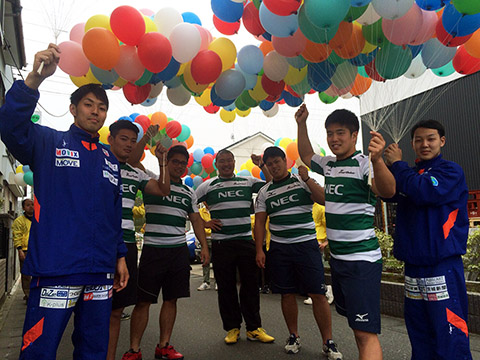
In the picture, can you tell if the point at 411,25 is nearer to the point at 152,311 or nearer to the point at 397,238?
the point at 397,238

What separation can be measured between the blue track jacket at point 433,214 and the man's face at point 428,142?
0.21 feet

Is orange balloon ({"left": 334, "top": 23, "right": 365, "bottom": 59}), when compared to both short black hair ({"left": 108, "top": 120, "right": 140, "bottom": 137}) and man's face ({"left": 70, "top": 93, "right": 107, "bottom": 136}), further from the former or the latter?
man's face ({"left": 70, "top": 93, "right": 107, "bottom": 136})

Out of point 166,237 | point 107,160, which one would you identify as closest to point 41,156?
point 107,160

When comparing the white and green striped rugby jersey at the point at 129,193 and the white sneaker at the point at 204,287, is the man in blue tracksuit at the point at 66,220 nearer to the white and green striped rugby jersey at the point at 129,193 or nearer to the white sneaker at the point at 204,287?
the white and green striped rugby jersey at the point at 129,193

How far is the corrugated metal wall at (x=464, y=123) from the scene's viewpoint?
49.2 feet

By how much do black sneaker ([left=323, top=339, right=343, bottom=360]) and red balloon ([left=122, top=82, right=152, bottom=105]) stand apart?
3221 millimetres

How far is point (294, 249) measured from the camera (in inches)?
141

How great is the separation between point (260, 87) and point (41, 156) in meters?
3.00

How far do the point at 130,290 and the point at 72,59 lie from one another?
7.62 ft

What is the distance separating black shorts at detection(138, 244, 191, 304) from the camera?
3465 mm

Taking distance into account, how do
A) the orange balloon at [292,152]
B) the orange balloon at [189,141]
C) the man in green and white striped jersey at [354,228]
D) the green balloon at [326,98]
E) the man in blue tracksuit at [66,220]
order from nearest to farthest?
the man in blue tracksuit at [66,220]
the man in green and white striped jersey at [354,228]
the green balloon at [326,98]
the orange balloon at [292,152]
the orange balloon at [189,141]

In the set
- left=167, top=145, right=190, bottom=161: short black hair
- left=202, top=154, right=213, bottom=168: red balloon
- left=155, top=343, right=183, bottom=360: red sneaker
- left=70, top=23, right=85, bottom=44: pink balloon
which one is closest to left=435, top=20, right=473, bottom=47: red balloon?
left=167, top=145, right=190, bottom=161: short black hair

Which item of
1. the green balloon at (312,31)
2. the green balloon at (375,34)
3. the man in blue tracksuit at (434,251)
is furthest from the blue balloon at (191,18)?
the man in blue tracksuit at (434,251)

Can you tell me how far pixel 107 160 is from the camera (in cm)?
223
